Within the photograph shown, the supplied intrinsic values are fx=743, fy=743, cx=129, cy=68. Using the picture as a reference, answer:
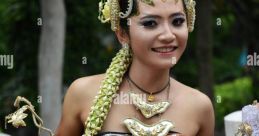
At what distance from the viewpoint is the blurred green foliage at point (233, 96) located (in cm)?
941

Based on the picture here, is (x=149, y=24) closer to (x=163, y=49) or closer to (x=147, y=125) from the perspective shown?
(x=163, y=49)

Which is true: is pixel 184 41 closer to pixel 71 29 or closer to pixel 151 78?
pixel 151 78

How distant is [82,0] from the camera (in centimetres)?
736

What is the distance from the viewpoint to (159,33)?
309 cm

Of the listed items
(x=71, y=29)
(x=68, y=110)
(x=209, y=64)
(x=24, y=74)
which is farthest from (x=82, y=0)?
(x=68, y=110)

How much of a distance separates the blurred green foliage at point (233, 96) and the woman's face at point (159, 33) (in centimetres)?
604

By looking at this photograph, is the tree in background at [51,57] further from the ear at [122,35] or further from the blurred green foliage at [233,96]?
the blurred green foliage at [233,96]

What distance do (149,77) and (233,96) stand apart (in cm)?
676

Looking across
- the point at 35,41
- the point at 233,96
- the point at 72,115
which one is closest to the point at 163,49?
the point at 72,115

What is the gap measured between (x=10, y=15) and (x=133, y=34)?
4.06 m

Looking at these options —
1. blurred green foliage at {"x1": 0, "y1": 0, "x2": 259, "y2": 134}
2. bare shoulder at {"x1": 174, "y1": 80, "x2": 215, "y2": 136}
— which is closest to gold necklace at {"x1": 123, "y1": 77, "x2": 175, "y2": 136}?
bare shoulder at {"x1": 174, "y1": 80, "x2": 215, "y2": 136}

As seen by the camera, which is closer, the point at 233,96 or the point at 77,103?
the point at 77,103

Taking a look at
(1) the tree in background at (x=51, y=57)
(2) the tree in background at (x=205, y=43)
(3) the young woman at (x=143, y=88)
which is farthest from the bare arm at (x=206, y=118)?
(2) the tree in background at (x=205, y=43)

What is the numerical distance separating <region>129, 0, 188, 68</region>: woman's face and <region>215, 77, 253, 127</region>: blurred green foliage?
19.8 ft
